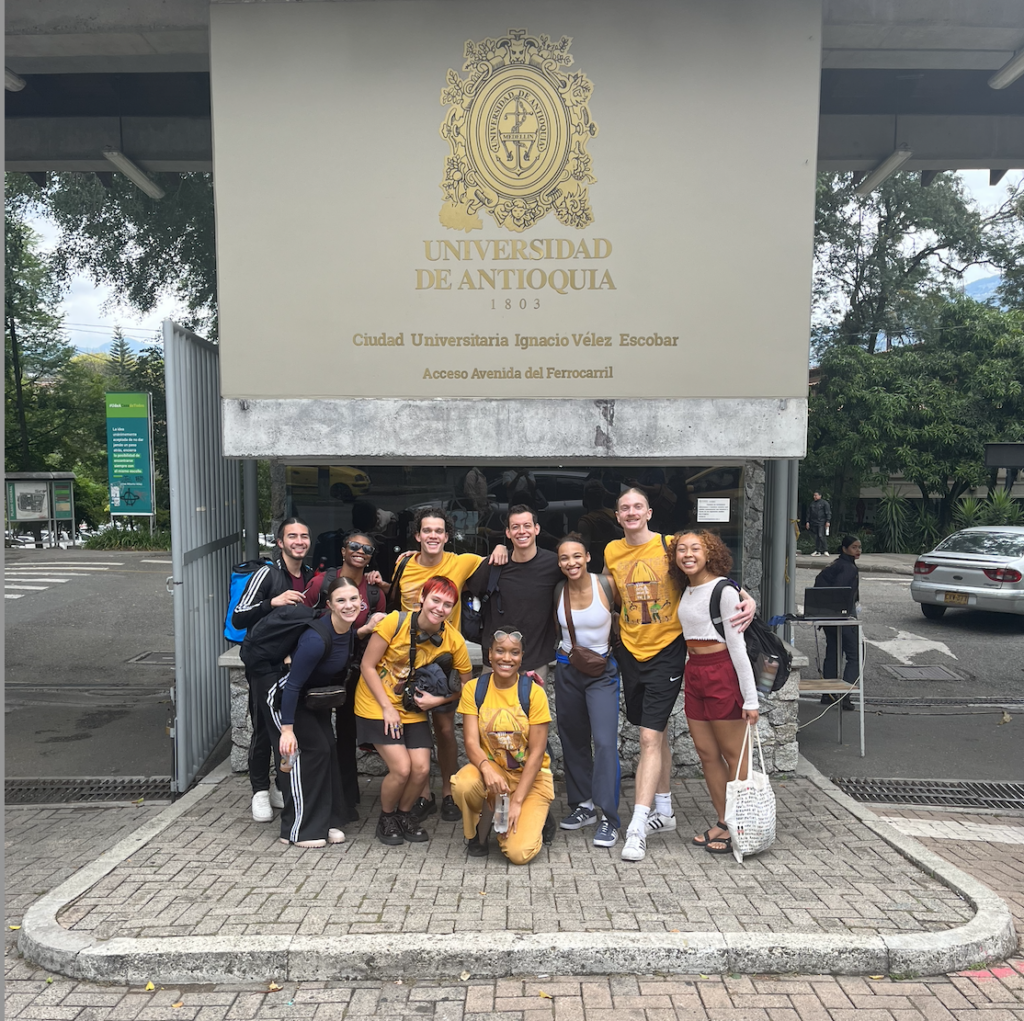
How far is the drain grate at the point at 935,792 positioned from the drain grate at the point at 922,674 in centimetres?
335

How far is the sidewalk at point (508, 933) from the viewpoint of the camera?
3973mm

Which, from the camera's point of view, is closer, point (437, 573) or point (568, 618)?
point (568, 618)

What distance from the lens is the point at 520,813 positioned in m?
5.24

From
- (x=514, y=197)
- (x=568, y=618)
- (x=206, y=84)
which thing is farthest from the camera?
(x=206, y=84)

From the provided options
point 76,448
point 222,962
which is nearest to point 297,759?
point 222,962

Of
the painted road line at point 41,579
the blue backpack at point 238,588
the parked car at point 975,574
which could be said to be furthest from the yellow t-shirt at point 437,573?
the painted road line at point 41,579

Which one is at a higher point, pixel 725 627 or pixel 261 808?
pixel 725 627

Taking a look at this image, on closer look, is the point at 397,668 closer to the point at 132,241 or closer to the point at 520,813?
the point at 520,813

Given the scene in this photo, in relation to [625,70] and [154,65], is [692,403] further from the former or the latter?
[154,65]

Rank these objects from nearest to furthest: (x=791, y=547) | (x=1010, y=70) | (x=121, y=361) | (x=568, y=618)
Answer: (x=568, y=618)
(x=1010, y=70)
(x=791, y=547)
(x=121, y=361)

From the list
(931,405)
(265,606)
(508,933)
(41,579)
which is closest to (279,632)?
(265,606)

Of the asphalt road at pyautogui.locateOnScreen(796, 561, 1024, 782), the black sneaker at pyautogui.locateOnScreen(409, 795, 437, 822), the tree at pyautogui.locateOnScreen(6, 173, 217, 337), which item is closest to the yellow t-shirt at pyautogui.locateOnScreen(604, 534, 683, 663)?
the black sneaker at pyautogui.locateOnScreen(409, 795, 437, 822)

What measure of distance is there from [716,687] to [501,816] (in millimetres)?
1381

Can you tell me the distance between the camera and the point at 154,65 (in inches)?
323
